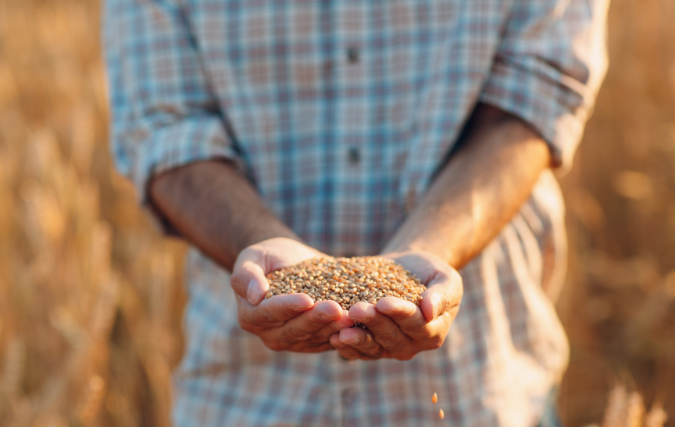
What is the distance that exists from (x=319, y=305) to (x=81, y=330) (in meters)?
0.88

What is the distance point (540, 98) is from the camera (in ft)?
3.55

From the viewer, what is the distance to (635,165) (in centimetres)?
230

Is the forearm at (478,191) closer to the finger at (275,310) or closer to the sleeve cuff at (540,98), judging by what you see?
the sleeve cuff at (540,98)

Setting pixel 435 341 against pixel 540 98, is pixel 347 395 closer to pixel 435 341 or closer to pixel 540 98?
pixel 435 341

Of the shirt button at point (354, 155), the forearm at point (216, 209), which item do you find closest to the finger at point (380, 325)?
the forearm at point (216, 209)

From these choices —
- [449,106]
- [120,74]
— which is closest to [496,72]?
[449,106]

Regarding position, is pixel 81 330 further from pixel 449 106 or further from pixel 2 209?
pixel 449 106

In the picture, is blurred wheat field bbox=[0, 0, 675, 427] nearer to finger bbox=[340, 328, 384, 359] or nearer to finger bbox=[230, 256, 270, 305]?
finger bbox=[230, 256, 270, 305]

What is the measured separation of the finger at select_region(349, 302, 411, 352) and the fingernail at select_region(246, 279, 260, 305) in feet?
0.44

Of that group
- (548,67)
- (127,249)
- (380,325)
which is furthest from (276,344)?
(127,249)

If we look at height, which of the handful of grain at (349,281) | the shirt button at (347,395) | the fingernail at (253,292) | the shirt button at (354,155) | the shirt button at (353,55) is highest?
the shirt button at (353,55)

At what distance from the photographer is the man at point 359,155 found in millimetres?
1079

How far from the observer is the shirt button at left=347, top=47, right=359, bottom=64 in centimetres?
114

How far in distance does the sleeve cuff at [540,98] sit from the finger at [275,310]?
1.82 feet
